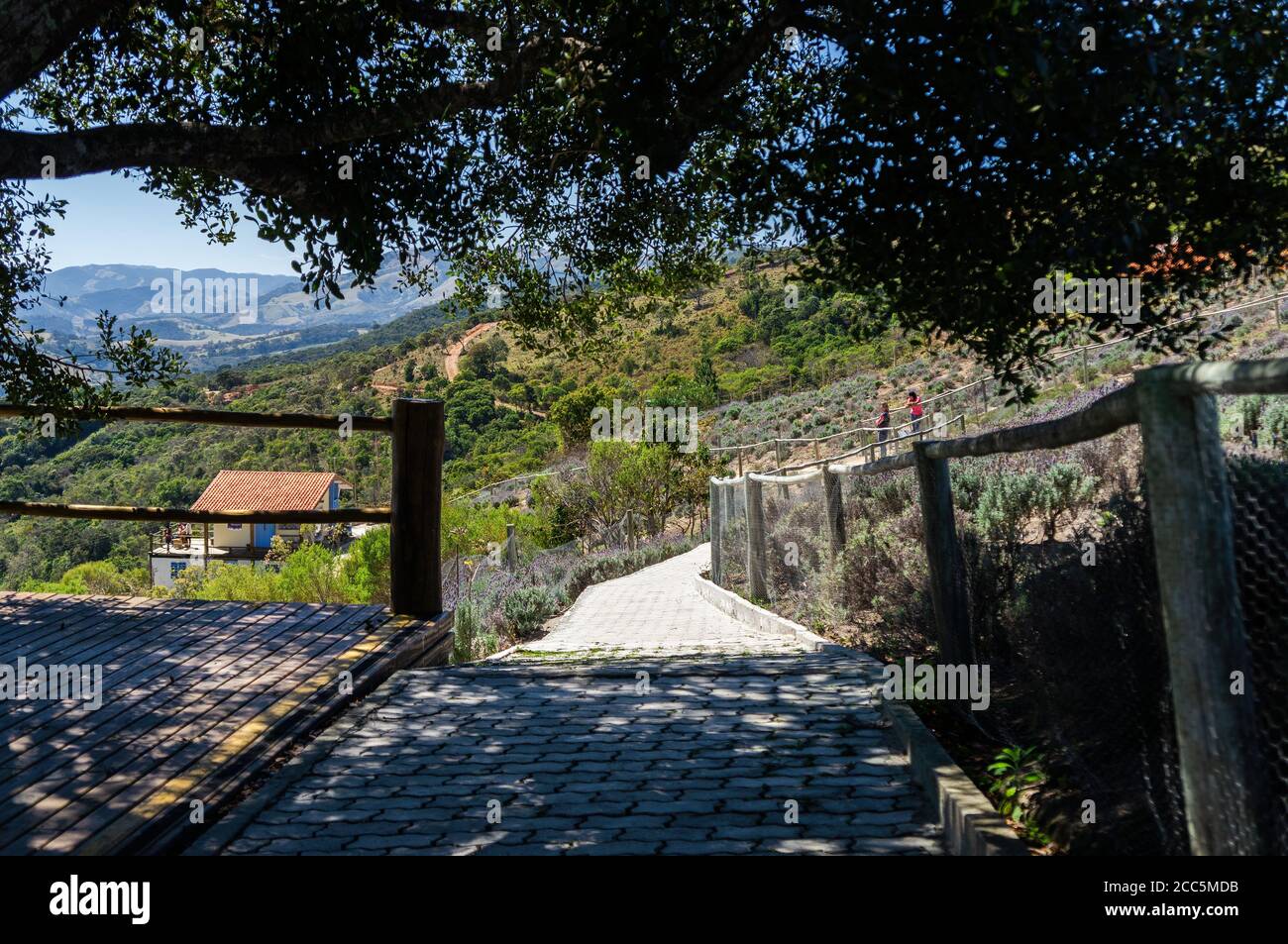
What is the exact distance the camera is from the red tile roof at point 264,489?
3234 centimetres

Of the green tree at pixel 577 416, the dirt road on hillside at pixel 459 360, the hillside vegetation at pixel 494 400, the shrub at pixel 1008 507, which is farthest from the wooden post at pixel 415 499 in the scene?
the dirt road on hillside at pixel 459 360

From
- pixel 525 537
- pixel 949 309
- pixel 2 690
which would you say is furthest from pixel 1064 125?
pixel 525 537

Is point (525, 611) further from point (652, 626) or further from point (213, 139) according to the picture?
point (213, 139)

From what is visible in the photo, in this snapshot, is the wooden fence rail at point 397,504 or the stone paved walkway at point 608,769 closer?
the stone paved walkway at point 608,769

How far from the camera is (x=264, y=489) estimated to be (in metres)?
34.2

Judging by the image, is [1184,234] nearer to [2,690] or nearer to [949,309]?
[949,309]

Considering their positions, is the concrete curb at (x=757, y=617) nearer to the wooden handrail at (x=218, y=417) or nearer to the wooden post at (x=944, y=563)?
the wooden post at (x=944, y=563)

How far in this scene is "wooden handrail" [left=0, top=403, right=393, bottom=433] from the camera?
6.84 meters

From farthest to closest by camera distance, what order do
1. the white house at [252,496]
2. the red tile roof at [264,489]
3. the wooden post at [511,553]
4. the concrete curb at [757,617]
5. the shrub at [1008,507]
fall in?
the red tile roof at [264,489] < the white house at [252,496] < the wooden post at [511,553] < the concrete curb at [757,617] < the shrub at [1008,507]

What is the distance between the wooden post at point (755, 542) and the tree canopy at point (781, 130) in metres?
4.45

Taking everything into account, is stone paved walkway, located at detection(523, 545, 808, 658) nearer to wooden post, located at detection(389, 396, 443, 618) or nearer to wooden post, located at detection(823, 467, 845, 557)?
wooden post, located at detection(823, 467, 845, 557)

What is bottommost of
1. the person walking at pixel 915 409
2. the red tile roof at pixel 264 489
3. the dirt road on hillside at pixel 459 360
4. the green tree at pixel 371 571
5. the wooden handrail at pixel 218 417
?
the green tree at pixel 371 571

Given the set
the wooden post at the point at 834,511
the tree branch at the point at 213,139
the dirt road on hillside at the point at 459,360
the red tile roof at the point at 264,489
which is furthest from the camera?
the dirt road on hillside at the point at 459,360

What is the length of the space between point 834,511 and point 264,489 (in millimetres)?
30074
